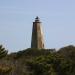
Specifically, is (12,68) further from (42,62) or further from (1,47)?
(1,47)

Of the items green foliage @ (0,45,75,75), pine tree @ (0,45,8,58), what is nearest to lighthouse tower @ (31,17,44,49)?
pine tree @ (0,45,8,58)

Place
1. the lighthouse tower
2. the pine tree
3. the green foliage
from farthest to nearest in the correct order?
the lighthouse tower < the pine tree < the green foliage

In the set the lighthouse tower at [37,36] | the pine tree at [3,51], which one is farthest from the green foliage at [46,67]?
the lighthouse tower at [37,36]

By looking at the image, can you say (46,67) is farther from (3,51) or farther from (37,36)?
(37,36)

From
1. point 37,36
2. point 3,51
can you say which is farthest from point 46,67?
point 37,36

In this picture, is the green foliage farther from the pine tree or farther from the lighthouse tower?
the lighthouse tower

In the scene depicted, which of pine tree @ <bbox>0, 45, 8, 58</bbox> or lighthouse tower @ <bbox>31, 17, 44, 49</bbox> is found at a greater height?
lighthouse tower @ <bbox>31, 17, 44, 49</bbox>

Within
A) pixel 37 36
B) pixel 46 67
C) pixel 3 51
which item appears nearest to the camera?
pixel 46 67

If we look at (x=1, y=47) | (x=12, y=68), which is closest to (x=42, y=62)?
(x=12, y=68)

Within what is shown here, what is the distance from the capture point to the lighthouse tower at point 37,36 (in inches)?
2149

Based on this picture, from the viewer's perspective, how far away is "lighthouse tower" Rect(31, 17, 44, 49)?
54594 millimetres

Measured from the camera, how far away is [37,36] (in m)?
55.5

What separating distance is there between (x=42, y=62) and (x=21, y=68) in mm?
2204

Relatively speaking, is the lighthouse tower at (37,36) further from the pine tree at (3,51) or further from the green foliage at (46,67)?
the green foliage at (46,67)
